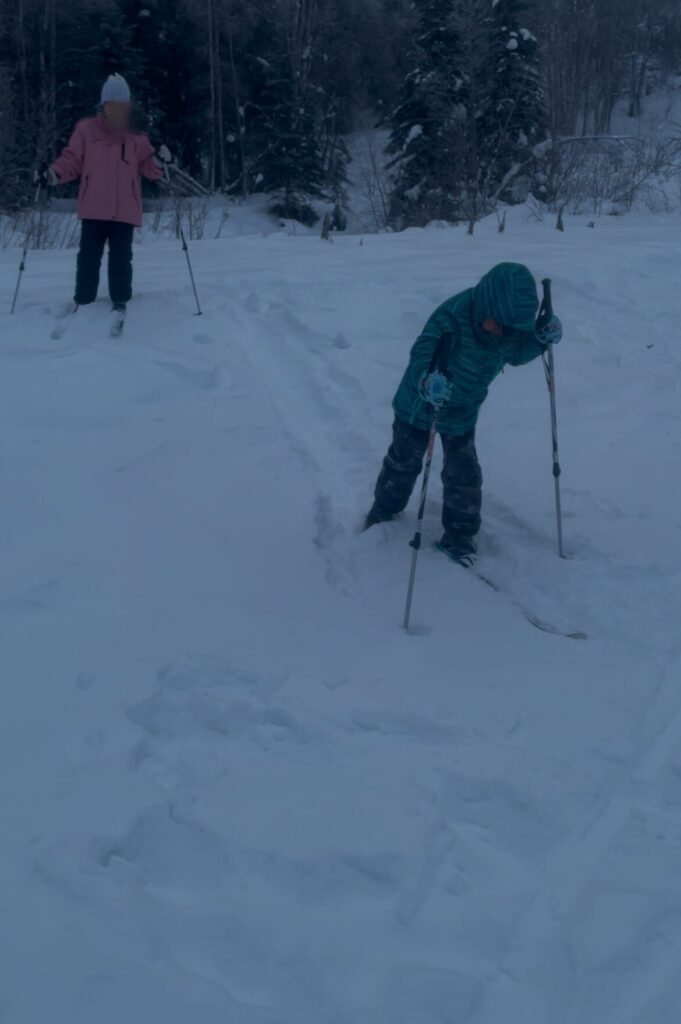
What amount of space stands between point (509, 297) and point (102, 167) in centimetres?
446

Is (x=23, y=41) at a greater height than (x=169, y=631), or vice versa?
(x=23, y=41)

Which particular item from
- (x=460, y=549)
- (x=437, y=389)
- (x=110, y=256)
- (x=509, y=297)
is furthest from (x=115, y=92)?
(x=460, y=549)

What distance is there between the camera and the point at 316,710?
3920mm

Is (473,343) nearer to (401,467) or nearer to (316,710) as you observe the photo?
(401,467)

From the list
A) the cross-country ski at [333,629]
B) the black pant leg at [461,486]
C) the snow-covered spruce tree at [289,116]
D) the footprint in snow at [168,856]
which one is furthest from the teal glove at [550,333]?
the snow-covered spruce tree at [289,116]

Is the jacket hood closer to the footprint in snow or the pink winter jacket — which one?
the footprint in snow

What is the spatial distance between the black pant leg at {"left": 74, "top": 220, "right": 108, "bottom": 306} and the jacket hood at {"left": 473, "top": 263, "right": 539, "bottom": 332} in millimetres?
4283

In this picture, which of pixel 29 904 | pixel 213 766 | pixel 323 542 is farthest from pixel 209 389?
pixel 29 904

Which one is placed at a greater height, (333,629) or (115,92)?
(115,92)

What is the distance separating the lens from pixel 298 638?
4.43m

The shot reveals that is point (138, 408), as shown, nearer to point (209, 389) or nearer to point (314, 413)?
point (209, 389)

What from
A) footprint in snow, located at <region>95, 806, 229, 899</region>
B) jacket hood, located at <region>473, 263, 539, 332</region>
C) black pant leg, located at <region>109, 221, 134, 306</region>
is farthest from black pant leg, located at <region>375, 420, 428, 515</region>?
black pant leg, located at <region>109, 221, 134, 306</region>

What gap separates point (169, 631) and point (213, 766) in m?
0.95

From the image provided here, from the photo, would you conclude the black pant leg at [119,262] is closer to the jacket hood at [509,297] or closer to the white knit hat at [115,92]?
the white knit hat at [115,92]
